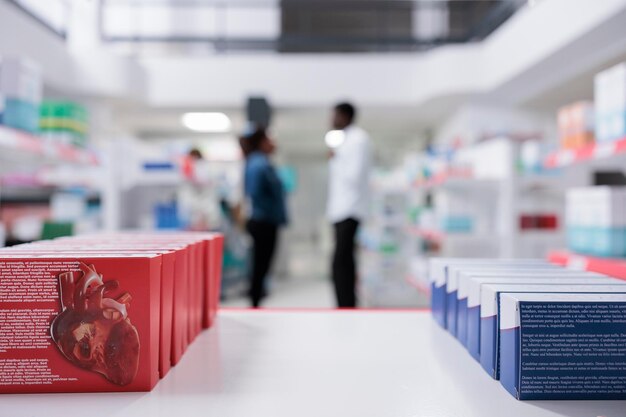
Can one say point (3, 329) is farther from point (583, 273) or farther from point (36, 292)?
point (583, 273)

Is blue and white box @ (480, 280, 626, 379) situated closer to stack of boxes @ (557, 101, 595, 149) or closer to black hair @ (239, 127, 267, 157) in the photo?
stack of boxes @ (557, 101, 595, 149)

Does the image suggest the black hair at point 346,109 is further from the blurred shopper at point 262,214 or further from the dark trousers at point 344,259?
the blurred shopper at point 262,214

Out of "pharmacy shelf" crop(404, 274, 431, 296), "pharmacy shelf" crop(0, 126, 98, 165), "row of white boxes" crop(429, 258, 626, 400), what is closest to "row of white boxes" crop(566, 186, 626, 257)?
"row of white boxes" crop(429, 258, 626, 400)

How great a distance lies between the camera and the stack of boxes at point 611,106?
7.91 feet

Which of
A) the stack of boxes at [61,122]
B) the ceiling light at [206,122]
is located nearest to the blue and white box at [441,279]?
the stack of boxes at [61,122]

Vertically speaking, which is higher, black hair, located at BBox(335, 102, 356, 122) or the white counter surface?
black hair, located at BBox(335, 102, 356, 122)

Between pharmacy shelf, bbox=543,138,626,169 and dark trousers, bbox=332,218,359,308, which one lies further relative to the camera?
dark trousers, bbox=332,218,359,308

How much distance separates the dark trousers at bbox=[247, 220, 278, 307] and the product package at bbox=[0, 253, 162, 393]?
372 cm

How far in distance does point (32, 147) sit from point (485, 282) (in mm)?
2312

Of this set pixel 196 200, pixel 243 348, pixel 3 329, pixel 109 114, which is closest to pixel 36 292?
pixel 3 329

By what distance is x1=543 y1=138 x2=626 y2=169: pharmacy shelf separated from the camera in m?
2.37

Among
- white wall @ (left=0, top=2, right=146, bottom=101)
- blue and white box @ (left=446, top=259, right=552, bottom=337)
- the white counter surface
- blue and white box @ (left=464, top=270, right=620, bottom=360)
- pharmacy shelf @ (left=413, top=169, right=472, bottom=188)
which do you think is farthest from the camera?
white wall @ (left=0, top=2, right=146, bottom=101)

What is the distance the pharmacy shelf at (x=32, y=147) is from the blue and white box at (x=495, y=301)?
2146mm

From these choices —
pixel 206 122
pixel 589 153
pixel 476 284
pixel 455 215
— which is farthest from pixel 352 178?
pixel 206 122
